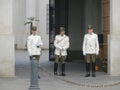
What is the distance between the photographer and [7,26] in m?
17.9

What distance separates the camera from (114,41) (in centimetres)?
1836

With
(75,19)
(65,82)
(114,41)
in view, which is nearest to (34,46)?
(65,82)

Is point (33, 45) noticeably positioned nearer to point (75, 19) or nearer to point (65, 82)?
point (65, 82)

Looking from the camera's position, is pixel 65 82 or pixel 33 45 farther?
pixel 33 45

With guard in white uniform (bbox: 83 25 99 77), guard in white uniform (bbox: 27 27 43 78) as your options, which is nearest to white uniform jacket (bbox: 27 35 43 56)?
guard in white uniform (bbox: 27 27 43 78)

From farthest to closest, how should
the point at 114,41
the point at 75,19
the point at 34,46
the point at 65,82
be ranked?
the point at 75,19 < the point at 114,41 < the point at 34,46 < the point at 65,82

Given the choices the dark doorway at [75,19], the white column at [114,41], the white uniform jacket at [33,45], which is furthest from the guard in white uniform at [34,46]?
the dark doorway at [75,19]

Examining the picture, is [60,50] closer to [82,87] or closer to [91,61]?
[91,61]

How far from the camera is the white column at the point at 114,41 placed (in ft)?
60.1

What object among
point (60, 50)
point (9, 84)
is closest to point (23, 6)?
point (60, 50)

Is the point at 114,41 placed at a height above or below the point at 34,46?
above

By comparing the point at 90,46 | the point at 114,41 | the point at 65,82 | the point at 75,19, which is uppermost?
the point at 75,19

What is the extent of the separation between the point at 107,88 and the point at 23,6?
26.8m

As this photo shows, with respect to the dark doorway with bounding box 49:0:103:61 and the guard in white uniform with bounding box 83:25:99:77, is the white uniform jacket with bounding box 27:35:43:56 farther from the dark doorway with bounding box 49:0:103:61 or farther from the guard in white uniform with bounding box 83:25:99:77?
the dark doorway with bounding box 49:0:103:61
